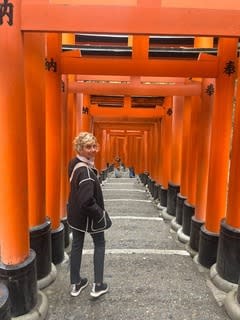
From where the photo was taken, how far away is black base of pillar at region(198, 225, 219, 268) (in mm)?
3736

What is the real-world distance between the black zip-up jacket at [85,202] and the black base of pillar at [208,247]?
1.54 m

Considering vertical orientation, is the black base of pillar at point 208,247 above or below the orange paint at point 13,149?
below

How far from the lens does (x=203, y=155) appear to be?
436 centimetres

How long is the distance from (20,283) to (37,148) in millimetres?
1288

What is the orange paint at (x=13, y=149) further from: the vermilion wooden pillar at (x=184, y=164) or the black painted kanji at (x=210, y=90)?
the vermilion wooden pillar at (x=184, y=164)

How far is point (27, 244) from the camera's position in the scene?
8.66 ft

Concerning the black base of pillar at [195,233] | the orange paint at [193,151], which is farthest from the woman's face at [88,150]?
the orange paint at [193,151]

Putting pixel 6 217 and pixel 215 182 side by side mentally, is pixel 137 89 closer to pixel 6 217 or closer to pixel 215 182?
pixel 215 182

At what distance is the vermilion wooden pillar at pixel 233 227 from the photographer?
3086mm

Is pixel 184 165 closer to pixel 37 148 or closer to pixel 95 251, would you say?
pixel 95 251

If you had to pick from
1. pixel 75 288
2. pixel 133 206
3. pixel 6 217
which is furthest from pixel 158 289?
pixel 133 206

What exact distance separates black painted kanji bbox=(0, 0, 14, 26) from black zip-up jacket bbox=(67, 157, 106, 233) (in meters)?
1.30

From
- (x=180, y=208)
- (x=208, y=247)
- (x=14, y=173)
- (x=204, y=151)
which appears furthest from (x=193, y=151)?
(x=14, y=173)

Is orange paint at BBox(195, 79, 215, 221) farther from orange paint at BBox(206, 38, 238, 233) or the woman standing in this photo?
the woman standing
